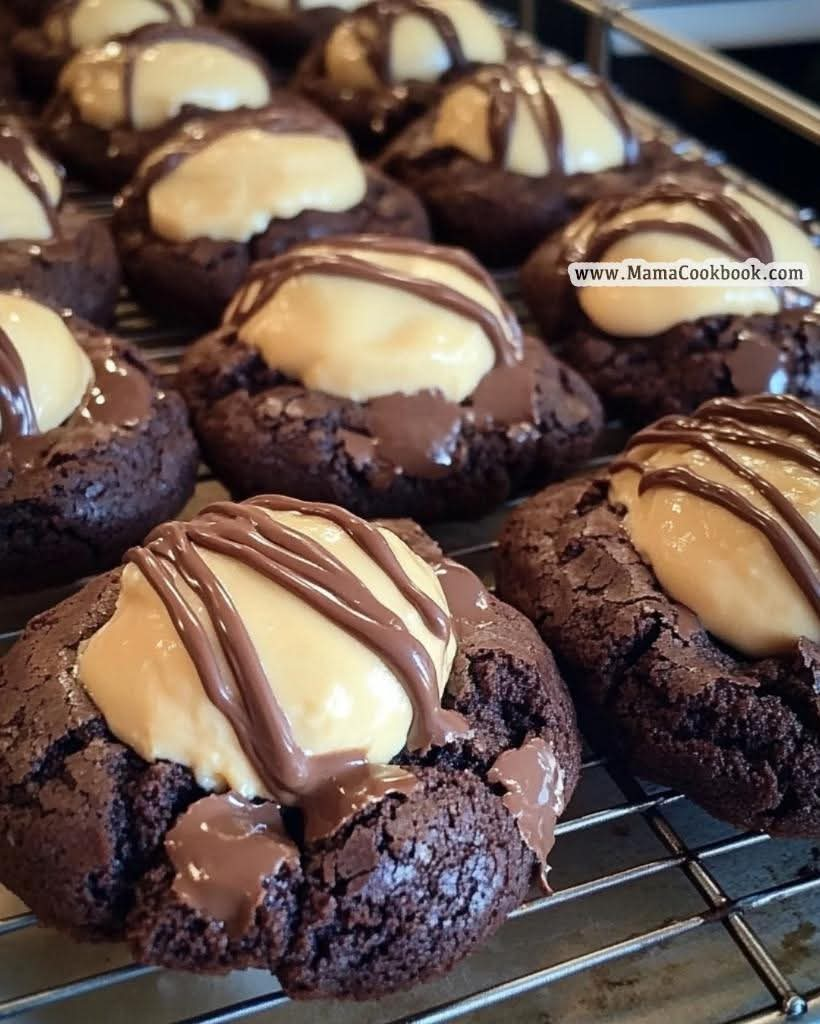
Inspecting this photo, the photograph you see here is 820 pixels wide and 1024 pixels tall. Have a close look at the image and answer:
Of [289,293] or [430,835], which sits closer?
[430,835]

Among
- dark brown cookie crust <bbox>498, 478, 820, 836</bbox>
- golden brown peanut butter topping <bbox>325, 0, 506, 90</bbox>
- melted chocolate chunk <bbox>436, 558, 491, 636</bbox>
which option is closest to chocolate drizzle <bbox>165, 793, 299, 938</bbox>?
melted chocolate chunk <bbox>436, 558, 491, 636</bbox>

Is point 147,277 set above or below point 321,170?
below

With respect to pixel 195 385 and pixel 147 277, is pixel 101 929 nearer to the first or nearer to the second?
pixel 195 385

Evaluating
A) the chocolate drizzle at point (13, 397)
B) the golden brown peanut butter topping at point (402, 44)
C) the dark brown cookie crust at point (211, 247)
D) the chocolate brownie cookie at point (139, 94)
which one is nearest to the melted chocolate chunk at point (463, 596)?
the chocolate drizzle at point (13, 397)

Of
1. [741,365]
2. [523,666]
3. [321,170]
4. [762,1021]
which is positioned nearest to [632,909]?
[762,1021]

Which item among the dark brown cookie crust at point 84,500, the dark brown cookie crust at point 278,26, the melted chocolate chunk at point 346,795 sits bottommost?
the dark brown cookie crust at point 84,500

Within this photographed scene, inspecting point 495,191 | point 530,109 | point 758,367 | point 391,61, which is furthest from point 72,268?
point 758,367

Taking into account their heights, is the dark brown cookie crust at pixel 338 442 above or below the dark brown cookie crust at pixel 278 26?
below

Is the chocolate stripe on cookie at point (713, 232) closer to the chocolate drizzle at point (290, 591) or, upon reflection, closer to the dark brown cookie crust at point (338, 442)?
the dark brown cookie crust at point (338, 442)
